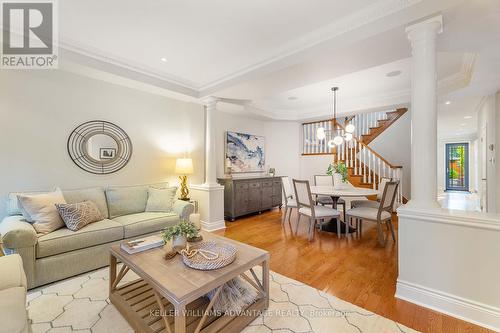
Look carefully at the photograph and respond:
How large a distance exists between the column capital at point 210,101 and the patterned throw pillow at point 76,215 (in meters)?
2.60

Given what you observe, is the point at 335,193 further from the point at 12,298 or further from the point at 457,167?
the point at 457,167

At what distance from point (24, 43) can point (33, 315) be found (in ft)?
9.56

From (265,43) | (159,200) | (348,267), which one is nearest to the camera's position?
(348,267)

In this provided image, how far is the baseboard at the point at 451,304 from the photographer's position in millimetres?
1646

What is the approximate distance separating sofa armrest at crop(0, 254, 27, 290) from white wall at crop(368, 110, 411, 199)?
261 inches

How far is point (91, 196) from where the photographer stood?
298 centimetres

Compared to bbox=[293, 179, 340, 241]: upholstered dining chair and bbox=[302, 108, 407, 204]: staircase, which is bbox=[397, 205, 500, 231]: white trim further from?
bbox=[302, 108, 407, 204]: staircase

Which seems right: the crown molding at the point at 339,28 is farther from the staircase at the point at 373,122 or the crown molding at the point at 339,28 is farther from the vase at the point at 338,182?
the staircase at the point at 373,122

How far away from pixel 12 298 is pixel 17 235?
1.14 metres

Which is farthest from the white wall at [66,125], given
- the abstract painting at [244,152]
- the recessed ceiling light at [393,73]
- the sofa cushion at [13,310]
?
the recessed ceiling light at [393,73]

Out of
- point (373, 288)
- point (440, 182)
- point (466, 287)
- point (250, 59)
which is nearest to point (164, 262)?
point (373, 288)

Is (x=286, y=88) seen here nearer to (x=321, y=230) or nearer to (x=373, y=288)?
(x=321, y=230)

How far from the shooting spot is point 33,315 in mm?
1782

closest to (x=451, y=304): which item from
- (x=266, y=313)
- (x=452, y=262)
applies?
(x=452, y=262)
